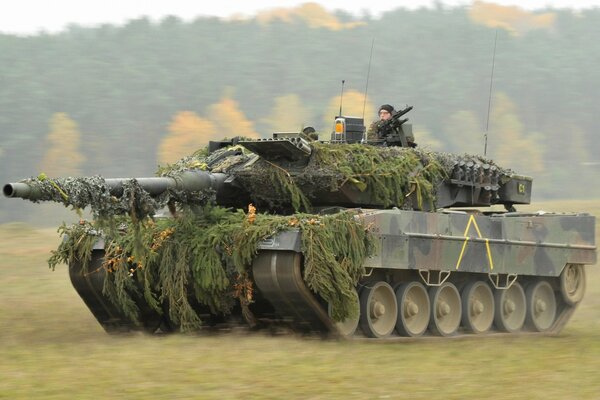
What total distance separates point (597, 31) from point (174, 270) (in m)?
81.1

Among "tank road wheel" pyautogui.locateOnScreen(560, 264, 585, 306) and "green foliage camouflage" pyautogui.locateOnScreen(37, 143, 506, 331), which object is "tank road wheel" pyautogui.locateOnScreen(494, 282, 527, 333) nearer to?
"tank road wheel" pyautogui.locateOnScreen(560, 264, 585, 306)

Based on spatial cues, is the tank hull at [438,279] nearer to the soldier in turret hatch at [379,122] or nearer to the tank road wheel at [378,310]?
the tank road wheel at [378,310]

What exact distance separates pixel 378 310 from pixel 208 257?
2.44m

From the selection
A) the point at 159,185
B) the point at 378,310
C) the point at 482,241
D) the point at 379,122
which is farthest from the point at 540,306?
the point at 159,185

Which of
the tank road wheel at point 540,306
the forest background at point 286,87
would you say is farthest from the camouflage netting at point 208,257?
the forest background at point 286,87

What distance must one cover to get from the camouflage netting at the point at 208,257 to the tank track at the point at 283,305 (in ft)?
0.50

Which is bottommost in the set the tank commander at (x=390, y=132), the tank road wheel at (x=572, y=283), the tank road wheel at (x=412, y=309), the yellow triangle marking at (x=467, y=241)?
the tank road wheel at (x=412, y=309)

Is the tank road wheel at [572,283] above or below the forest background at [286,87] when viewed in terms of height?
below

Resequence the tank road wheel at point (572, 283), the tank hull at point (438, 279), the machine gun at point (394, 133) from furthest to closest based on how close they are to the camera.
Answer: the tank road wheel at point (572, 283), the machine gun at point (394, 133), the tank hull at point (438, 279)

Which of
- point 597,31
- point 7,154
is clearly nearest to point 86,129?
point 7,154

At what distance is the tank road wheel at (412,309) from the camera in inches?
667

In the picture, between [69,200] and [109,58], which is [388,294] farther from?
[109,58]

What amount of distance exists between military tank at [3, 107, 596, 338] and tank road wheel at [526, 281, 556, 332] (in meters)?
0.52

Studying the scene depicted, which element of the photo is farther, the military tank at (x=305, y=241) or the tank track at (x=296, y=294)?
the military tank at (x=305, y=241)
